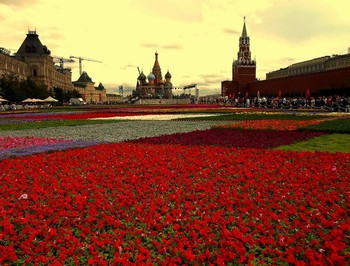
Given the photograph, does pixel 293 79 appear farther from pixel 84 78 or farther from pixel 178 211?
pixel 84 78

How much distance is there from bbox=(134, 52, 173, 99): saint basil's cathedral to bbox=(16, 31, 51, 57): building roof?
40549mm

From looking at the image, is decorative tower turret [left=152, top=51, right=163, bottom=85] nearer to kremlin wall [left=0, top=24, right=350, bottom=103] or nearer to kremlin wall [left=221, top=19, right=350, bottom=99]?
kremlin wall [left=0, top=24, right=350, bottom=103]

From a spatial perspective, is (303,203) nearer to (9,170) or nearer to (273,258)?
(273,258)

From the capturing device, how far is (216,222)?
5137 mm

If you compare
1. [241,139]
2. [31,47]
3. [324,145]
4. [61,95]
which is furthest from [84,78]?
[324,145]

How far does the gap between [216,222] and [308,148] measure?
22.3 feet

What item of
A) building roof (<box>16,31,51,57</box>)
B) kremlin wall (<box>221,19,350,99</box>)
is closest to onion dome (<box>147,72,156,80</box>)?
kremlin wall (<box>221,19,350,99</box>)

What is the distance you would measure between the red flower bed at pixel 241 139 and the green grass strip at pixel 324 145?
1.16 feet

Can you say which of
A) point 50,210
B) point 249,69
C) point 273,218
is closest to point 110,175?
point 50,210

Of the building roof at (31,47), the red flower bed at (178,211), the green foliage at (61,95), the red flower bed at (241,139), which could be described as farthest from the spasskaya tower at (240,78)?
the red flower bed at (178,211)

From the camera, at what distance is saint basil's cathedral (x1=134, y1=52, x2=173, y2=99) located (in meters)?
137

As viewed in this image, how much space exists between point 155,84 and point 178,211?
136655 mm

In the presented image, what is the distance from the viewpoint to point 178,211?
555cm

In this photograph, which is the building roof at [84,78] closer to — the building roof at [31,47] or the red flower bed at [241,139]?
the building roof at [31,47]
